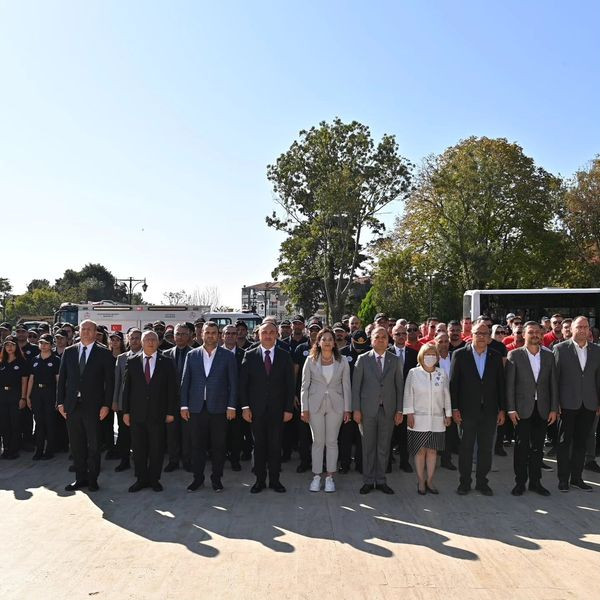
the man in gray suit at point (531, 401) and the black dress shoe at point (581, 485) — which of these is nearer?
the man in gray suit at point (531, 401)

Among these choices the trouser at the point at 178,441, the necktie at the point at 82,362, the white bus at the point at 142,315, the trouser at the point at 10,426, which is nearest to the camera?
the necktie at the point at 82,362

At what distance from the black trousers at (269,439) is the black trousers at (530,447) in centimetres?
274

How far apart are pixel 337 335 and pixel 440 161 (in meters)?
31.4

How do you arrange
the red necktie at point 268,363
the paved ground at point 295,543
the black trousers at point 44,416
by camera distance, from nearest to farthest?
the paved ground at point 295,543
the red necktie at point 268,363
the black trousers at point 44,416

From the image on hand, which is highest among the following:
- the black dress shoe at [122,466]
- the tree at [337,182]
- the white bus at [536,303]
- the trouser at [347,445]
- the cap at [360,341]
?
the tree at [337,182]

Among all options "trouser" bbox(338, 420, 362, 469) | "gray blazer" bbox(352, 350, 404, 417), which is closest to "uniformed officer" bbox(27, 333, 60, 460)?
"trouser" bbox(338, 420, 362, 469)

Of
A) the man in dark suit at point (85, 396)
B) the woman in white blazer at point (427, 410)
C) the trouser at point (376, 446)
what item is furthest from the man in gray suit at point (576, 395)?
the man in dark suit at point (85, 396)

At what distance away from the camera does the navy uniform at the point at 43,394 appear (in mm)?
9148

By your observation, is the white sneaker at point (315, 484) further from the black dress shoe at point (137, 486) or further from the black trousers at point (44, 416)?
the black trousers at point (44, 416)

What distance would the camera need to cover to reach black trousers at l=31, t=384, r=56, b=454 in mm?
9062

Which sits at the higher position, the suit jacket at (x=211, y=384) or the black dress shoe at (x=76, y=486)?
the suit jacket at (x=211, y=384)

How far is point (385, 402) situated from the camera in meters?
7.23

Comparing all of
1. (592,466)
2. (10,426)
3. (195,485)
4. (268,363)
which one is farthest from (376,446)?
(10,426)

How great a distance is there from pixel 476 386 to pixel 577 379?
47.6 inches
